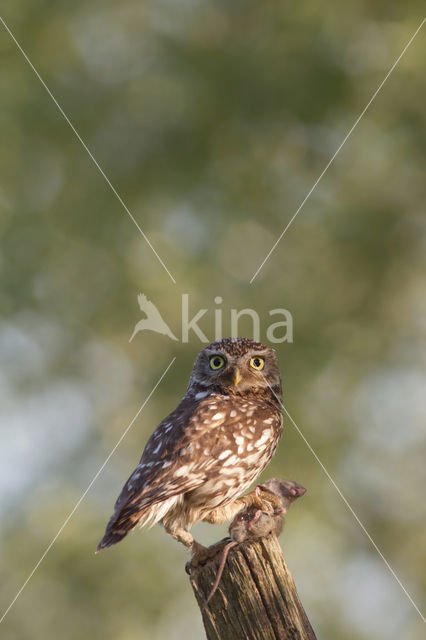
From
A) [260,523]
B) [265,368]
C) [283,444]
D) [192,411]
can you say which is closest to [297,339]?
[283,444]

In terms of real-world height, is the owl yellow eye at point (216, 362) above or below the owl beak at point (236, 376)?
above

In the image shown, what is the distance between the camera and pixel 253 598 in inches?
116

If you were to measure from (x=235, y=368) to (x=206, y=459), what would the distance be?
2.20 ft

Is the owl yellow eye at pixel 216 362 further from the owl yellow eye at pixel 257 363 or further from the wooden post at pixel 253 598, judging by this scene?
the wooden post at pixel 253 598

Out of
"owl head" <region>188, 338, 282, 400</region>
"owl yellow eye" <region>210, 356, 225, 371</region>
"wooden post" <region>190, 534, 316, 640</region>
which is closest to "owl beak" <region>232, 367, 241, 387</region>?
"owl head" <region>188, 338, 282, 400</region>

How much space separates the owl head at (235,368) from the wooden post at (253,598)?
4.03 feet

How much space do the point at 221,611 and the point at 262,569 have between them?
225 mm

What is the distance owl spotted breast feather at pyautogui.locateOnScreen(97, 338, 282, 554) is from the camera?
3.46 m

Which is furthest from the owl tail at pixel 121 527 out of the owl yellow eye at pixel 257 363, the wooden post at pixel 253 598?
the owl yellow eye at pixel 257 363

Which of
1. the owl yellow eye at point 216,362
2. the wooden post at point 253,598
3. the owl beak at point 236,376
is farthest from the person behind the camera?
the owl yellow eye at point 216,362

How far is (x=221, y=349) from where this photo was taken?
4.20m

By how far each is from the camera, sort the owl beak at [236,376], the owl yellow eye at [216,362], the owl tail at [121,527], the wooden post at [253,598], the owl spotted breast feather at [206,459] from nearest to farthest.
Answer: the wooden post at [253,598] < the owl tail at [121,527] < the owl spotted breast feather at [206,459] < the owl beak at [236,376] < the owl yellow eye at [216,362]

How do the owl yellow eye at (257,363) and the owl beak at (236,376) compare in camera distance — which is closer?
the owl beak at (236,376)

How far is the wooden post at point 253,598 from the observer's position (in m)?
2.91
